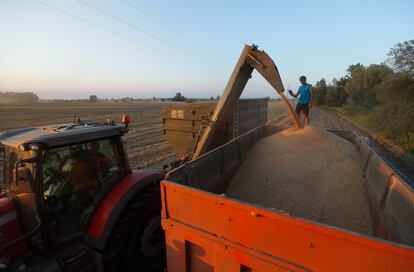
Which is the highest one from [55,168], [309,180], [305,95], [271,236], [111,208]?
[305,95]

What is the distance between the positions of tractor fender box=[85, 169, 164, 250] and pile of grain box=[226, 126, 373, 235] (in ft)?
4.05

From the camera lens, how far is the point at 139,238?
114 inches

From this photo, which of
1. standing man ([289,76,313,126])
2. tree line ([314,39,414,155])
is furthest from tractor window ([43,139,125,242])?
tree line ([314,39,414,155])

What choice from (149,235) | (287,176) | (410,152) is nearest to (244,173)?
(287,176)

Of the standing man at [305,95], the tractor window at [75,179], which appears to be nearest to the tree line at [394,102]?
the standing man at [305,95]

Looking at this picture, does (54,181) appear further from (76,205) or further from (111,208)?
(111,208)

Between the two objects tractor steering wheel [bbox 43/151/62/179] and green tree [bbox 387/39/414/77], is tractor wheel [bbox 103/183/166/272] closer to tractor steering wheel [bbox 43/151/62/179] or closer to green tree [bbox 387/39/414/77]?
tractor steering wheel [bbox 43/151/62/179]

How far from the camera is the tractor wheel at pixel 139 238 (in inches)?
104

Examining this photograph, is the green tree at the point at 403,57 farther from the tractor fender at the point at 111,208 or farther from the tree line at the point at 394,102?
the tractor fender at the point at 111,208

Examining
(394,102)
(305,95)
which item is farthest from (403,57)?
(305,95)

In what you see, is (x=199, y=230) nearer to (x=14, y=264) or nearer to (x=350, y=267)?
(x=350, y=267)

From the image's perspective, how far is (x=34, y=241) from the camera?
2.37 metres

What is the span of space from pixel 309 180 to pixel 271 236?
182 cm

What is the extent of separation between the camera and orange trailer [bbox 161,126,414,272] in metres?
1.33
